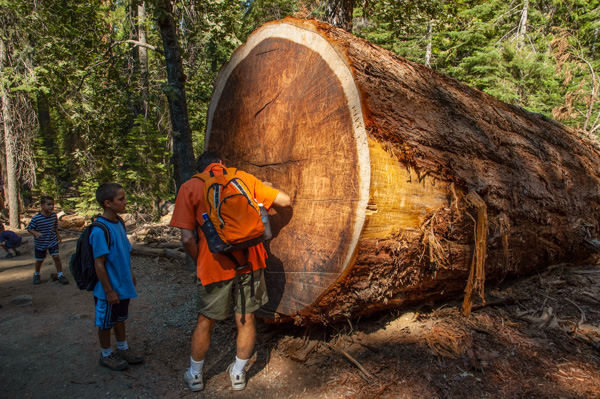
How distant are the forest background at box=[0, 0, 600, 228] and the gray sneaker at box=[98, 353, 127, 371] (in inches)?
115

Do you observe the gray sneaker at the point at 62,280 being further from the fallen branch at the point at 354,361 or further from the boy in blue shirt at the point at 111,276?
the fallen branch at the point at 354,361

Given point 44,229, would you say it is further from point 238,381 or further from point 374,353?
point 374,353

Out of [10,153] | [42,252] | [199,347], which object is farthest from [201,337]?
[10,153]

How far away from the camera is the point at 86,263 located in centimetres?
278

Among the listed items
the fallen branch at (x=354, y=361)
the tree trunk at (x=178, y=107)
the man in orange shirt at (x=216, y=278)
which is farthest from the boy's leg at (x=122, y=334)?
the tree trunk at (x=178, y=107)

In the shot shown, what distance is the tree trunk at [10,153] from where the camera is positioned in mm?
10117

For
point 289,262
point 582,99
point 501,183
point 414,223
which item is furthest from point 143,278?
point 582,99

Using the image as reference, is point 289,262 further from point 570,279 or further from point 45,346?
point 570,279

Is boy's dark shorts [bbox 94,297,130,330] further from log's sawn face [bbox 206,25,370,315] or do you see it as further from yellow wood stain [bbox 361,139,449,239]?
yellow wood stain [bbox 361,139,449,239]

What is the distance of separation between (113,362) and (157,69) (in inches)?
245

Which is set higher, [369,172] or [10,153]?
[10,153]

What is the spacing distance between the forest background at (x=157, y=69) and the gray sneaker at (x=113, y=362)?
2913mm

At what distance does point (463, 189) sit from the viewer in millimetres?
2762

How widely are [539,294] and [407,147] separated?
2.42m
